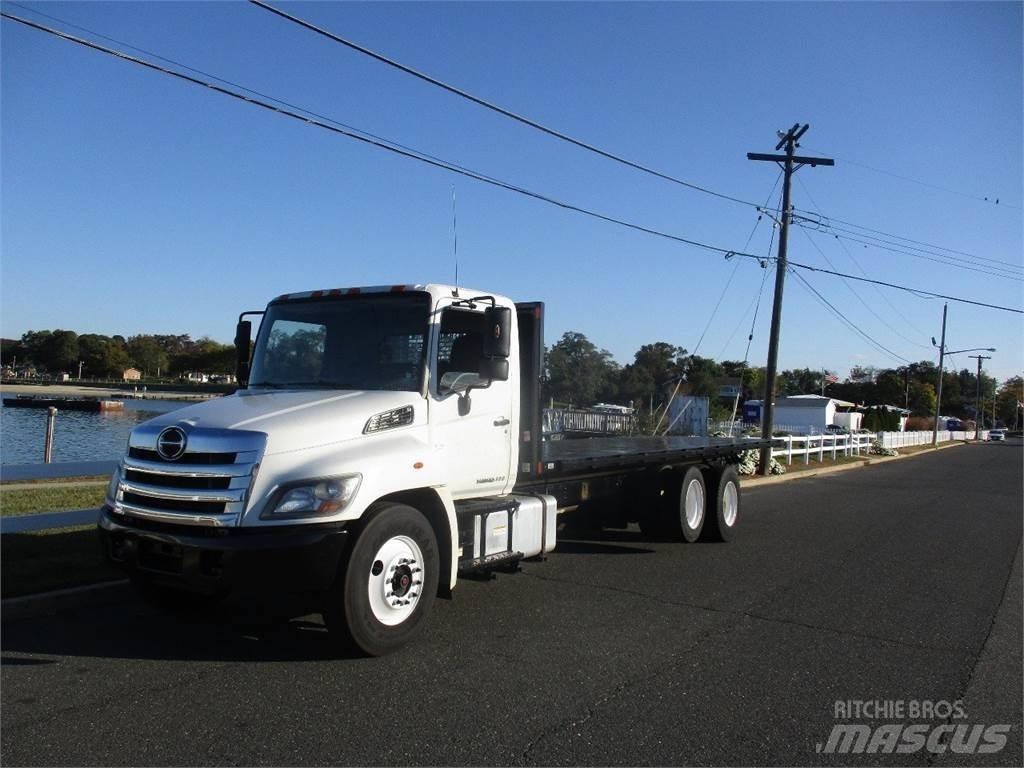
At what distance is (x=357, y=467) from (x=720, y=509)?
6.74m

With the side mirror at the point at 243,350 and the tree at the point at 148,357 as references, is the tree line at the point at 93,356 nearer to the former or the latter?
the tree at the point at 148,357

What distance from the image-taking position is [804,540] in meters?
11.1

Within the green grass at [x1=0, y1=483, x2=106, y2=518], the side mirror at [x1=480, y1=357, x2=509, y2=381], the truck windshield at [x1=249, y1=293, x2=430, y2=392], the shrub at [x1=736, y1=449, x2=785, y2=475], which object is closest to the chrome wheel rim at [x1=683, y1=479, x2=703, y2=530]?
the side mirror at [x1=480, y1=357, x2=509, y2=381]

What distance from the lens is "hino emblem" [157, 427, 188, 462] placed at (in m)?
5.24

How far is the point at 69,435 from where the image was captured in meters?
12.2

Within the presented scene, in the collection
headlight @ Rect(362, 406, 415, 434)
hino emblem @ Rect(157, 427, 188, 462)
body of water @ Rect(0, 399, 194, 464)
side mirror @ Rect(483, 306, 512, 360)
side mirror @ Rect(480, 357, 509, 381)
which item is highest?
side mirror @ Rect(483, 306, 512, 360)

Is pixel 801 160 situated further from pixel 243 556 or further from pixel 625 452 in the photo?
pixel 243 556

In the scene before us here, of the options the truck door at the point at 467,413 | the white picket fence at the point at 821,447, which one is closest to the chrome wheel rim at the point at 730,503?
the truck door at the point at 467,413

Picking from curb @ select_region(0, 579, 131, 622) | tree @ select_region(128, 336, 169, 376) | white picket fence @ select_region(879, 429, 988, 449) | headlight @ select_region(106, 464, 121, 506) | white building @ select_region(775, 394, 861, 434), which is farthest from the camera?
white building @ select_region(775, 394, 861, 434)

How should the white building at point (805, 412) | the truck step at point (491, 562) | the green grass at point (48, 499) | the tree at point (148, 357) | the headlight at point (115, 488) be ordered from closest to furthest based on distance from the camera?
the headlight at point (115, 488) < the truck step at point (491, 562) < the green grass at point (48, 499) < the tree at point (148, 357) < the white building at point (805, 412)

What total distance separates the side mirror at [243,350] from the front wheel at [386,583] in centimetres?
224

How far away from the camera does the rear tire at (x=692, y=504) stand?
400 inches

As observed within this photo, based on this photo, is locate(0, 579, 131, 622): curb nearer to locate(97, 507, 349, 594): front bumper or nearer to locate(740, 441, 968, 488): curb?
locate(97, 507, 349, 594): front bumper

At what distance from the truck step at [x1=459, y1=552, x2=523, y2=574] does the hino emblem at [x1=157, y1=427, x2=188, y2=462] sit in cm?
225
